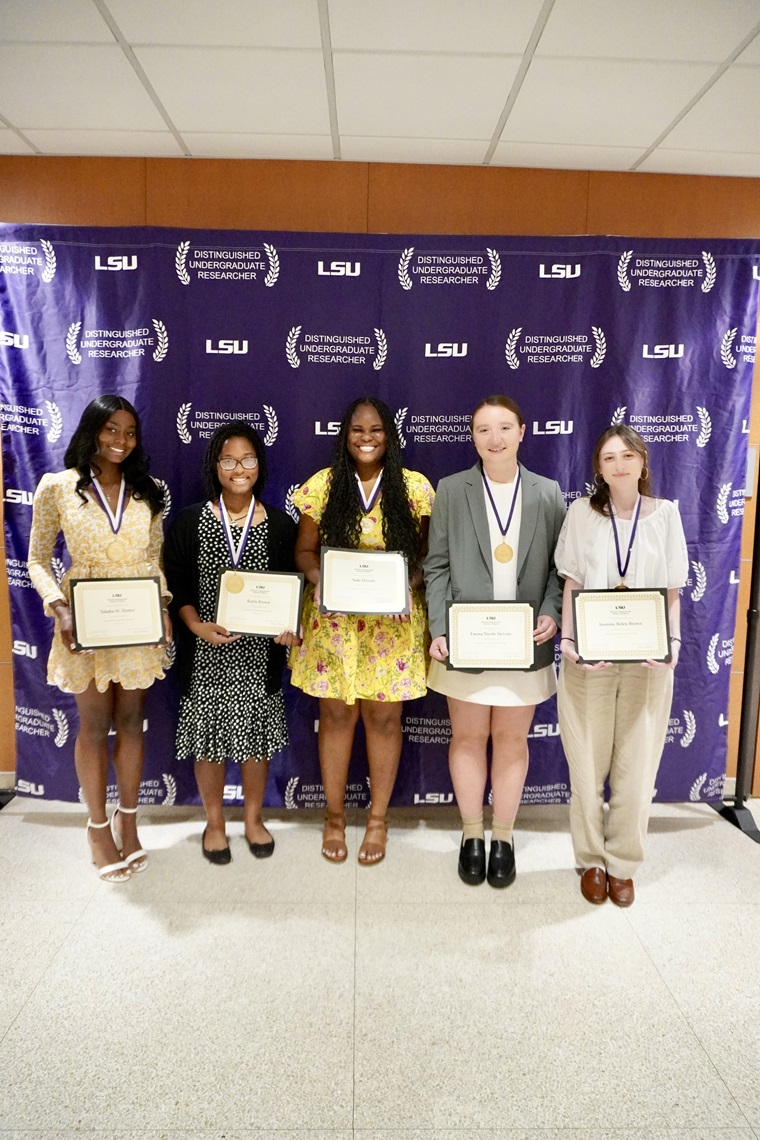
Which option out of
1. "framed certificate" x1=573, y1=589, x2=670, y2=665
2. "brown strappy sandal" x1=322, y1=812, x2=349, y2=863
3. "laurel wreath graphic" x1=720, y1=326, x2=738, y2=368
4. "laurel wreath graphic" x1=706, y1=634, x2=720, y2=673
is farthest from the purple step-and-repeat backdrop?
"framed certificate" x1=573, y1=589, x2=670, y2=665

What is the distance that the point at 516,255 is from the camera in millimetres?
2906

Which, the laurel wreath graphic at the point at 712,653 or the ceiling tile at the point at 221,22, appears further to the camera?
the laurel wreath graphic at the point at 712,653

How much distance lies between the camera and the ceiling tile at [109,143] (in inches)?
113

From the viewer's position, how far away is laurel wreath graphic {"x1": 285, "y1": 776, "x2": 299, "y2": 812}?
10.3ft

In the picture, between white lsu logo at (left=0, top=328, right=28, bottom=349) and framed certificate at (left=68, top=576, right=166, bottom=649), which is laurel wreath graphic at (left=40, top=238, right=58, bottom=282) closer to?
white lsu logo at (left=0, top=328, right=28, bottom=349)

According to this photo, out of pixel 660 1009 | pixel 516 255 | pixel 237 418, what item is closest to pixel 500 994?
pixel 660 1009

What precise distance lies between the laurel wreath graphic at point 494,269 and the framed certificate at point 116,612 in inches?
75.9

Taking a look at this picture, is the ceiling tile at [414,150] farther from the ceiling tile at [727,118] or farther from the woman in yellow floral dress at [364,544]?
Answer: the woman in yellow floral dress at [364,544]

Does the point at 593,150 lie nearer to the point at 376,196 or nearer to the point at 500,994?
the point at 376,196

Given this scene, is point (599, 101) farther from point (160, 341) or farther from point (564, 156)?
point (160, 341)

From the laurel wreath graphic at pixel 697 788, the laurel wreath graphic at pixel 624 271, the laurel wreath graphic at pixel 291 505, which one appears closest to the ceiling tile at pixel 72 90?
the laurel wreath graphic at pixel 291 505

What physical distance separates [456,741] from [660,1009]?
1.08 meters

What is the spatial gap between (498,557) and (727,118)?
2077mm

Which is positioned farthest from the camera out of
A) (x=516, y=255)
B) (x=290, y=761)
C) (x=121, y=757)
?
(x=290, y=761)
